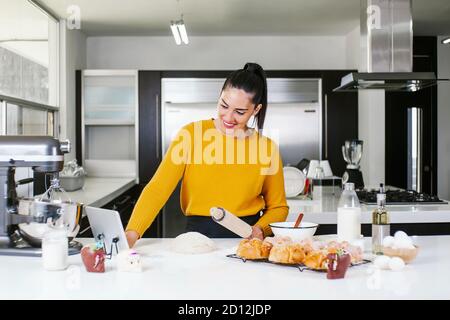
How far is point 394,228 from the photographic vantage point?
10.3ft

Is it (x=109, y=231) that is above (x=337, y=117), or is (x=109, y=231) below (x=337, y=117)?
below

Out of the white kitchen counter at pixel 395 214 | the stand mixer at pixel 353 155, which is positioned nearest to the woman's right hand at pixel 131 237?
the white kitchen counter at pixel 395 214

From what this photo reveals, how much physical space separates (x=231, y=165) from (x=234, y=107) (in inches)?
9.7

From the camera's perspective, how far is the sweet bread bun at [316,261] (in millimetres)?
1532

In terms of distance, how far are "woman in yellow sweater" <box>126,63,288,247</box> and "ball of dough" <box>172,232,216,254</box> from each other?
299mm

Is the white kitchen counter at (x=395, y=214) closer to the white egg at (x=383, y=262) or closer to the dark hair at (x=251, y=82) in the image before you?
the dark hair at (x=251, y=82)

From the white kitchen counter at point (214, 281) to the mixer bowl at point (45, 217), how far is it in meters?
0.12

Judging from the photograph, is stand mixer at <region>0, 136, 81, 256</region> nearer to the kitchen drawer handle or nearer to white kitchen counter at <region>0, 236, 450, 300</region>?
white kitchen counter at <region>0, 236, 450, 300</region>

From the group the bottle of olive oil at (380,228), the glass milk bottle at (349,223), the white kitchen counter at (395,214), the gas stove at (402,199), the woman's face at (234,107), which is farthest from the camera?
the gas stove at (402,199)

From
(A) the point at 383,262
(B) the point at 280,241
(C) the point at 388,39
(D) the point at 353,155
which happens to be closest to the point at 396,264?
(A) the point at 383,262

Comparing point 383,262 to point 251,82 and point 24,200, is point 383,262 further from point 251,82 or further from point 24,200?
point 24,200

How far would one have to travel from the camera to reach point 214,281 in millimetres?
1468

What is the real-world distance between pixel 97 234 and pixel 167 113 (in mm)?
4343

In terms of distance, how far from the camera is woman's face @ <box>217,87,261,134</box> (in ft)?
6.98
